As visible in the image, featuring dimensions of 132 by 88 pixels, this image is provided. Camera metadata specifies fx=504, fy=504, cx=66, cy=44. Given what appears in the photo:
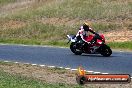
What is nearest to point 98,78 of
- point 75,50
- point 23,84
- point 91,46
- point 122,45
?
point 23,84

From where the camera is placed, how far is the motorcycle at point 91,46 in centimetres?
2523

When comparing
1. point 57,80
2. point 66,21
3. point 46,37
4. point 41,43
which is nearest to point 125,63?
point 57,80

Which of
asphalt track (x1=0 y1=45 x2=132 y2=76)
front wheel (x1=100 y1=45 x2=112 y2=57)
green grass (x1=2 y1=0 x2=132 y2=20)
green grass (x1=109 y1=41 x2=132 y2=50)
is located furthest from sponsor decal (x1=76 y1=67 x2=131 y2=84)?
green grass (x1=2 y1=0 x2=132 y2=20)

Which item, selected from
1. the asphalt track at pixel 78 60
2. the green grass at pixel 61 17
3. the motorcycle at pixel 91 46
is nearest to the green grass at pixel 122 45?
the asphalt track at pixel 78 60

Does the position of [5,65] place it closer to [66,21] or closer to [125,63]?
[125,63]

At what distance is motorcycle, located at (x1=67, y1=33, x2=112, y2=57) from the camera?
82.8 ft

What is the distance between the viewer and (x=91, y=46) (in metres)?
25.9

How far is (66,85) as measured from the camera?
15219 millimetres

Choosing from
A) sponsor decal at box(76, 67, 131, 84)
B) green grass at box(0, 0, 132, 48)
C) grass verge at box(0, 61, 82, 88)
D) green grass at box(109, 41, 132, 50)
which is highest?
sponsor decal at box(76, 67, 131, 84)

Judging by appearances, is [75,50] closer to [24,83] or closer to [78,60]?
[78,60]

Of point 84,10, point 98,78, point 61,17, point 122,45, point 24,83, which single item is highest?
point 98,78

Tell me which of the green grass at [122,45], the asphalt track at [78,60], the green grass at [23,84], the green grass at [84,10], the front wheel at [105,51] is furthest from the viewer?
the green grass at [84,10]

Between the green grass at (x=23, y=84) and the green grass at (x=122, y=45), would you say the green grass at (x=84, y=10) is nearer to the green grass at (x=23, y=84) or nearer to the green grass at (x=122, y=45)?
the green grass at (x=122, y=45)

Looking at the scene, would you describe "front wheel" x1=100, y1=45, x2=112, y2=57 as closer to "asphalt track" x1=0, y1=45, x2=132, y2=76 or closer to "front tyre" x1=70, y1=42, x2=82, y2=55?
"asphalt track" x1=0, y1=45, x2=132, y2=76
